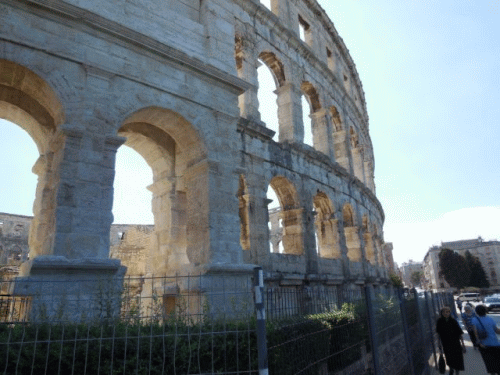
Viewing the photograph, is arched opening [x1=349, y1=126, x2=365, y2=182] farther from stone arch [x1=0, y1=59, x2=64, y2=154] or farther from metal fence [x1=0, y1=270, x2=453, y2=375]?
metal fence [x1=0, y1=270, x2=453, y2=375]

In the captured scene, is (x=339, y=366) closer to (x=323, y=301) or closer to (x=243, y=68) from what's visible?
(x=323, y=301)

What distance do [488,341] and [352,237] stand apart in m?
9.50

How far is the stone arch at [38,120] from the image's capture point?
6.08 meters

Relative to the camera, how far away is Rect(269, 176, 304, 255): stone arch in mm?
11320

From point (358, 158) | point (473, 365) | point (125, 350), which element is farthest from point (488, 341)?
point (358, 158)

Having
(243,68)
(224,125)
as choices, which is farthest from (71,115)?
(243,68)

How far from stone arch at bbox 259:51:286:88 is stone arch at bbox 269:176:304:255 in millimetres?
3552

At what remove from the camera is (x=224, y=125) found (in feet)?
27.1

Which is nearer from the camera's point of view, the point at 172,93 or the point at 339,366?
the point at 339,366

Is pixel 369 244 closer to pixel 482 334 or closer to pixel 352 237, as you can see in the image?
pixel 352 237

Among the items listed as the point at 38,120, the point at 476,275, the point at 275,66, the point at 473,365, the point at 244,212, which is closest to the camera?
the point at 38,120

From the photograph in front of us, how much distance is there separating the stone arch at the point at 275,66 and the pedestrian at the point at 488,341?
30.2 ft

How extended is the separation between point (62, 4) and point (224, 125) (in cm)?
357

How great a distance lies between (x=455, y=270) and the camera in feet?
192
